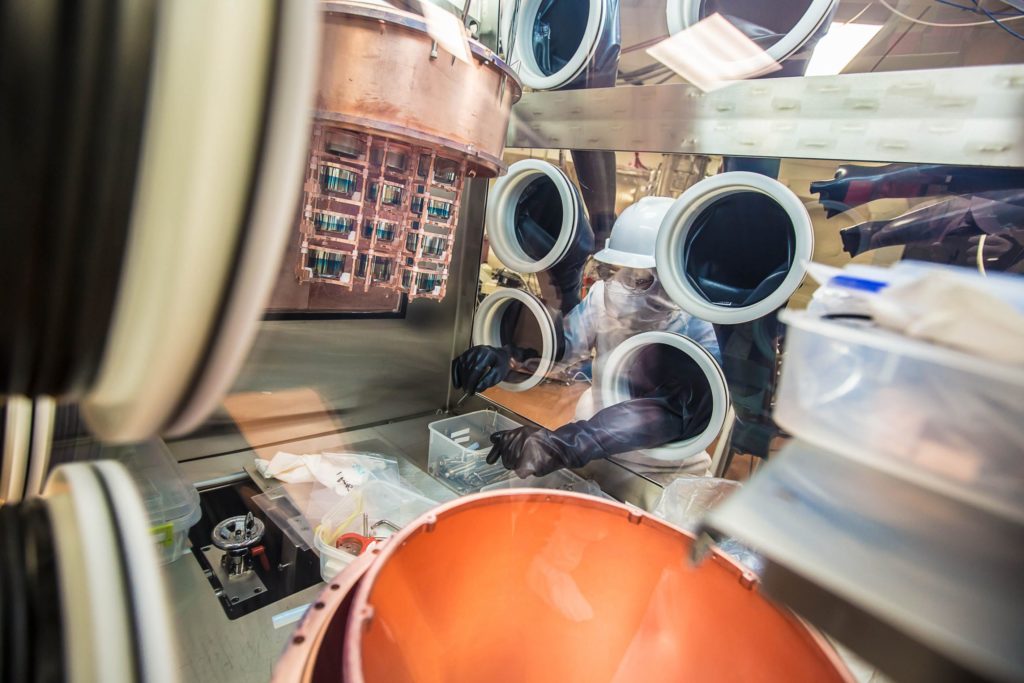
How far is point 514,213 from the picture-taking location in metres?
1.52

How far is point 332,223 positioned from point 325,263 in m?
0.08

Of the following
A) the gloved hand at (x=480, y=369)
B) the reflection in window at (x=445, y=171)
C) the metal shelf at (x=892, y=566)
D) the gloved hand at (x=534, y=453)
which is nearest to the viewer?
the metal shelf at (x=892, y=566)

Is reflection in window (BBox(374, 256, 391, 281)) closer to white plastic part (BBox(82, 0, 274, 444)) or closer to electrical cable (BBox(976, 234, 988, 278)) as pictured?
white plastic part (BBox(82, 0, 274, 444))

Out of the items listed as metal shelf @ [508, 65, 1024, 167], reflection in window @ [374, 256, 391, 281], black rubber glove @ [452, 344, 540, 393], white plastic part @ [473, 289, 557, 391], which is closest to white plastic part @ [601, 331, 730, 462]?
white plastic part @ [473, 289, 557, 391]

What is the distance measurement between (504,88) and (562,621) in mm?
899

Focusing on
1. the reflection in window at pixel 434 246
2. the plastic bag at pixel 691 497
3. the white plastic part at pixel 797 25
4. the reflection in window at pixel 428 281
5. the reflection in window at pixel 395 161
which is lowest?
the plastic bag at pixel 691 497

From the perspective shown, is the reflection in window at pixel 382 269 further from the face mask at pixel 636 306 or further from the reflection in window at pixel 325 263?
the face mask at pixel 636 306

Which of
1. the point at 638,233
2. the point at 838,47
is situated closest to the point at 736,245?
the point at 638,233

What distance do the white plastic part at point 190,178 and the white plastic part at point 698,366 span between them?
1.02 metres

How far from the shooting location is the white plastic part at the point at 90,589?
32cm

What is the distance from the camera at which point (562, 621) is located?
678 millimetres

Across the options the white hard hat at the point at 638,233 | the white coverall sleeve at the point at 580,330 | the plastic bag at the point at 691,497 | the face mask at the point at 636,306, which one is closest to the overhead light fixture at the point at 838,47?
the white hard hat at the point at 638,233

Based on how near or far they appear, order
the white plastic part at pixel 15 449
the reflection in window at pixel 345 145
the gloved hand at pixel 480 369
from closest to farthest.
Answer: the white plastic part at pixel 15 449 → the reflection in window at pixel 345 145 → the gloved hand at pixel 480 369

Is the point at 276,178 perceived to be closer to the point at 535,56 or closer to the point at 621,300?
the point at 621,300
